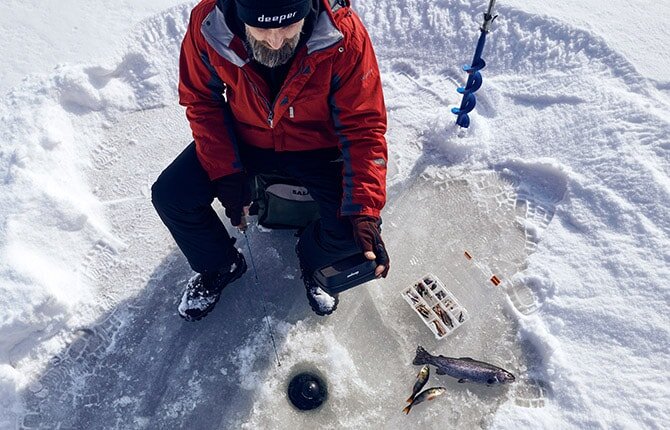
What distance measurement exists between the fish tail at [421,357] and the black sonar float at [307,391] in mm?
530

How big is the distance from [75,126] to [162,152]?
63 centimetres

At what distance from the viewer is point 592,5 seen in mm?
4289

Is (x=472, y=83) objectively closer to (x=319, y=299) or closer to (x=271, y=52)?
(x=271, y=52)

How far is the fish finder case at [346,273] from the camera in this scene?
2848 millimetres

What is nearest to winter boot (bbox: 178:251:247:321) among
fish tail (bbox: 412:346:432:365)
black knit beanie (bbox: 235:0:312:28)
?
fish tail (bbox: 412:346:432:365)

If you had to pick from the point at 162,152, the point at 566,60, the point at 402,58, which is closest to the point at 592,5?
the point at 566,60

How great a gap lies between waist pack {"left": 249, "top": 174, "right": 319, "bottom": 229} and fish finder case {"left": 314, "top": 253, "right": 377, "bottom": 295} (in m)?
0.45

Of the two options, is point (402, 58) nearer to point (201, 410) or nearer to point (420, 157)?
point (420, 157)

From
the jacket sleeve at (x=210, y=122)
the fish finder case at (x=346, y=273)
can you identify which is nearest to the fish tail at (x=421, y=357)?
the fish finder case at (x=346, y=273)

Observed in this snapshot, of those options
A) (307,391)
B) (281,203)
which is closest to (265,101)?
(281,203)

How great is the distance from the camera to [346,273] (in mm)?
2904

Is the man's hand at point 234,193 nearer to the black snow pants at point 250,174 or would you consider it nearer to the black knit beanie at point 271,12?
the black snow pants at point 250,174

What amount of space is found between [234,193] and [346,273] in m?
0.74

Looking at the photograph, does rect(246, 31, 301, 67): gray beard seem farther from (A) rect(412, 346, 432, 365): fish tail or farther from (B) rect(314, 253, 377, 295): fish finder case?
(A) rect(412, 346, 432, 365): fish tail
